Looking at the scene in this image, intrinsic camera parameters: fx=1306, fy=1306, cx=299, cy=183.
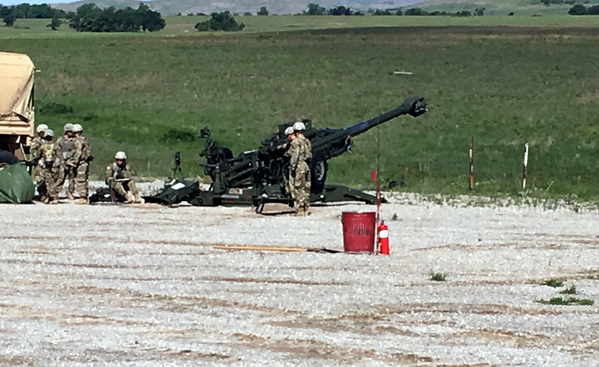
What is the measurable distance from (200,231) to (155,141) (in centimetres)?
2371

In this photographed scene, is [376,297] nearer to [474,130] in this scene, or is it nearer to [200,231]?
[200,231]

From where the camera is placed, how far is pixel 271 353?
1004cm

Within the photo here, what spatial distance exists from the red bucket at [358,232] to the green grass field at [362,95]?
12233 mm

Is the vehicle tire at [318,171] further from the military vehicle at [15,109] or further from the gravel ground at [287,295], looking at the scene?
the military vehicle at [15,109]

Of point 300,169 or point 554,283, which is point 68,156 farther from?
point 554,283

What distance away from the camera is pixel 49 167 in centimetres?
2502

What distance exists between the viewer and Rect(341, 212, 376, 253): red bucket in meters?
16.5

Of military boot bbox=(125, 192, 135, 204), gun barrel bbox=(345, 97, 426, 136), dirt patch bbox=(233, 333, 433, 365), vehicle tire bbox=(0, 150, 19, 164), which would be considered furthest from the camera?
vehicle tire bbox=(0, 150, 19, 164)

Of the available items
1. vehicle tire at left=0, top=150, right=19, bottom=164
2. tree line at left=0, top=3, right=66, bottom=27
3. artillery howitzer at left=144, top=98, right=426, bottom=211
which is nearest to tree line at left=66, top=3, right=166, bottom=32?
tree line at left=0, top=3, right=66, bottom=27

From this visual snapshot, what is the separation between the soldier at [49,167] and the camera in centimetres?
2495

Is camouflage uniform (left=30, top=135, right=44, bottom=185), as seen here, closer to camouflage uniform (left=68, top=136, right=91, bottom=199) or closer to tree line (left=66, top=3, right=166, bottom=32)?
camouflage uniform (left=68, top=136, right=91, bottom=199)

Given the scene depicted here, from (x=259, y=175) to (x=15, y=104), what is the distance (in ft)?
23.3

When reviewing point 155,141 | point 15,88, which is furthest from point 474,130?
point 15,88

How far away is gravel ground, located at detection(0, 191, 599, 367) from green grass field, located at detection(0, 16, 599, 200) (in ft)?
35.0
